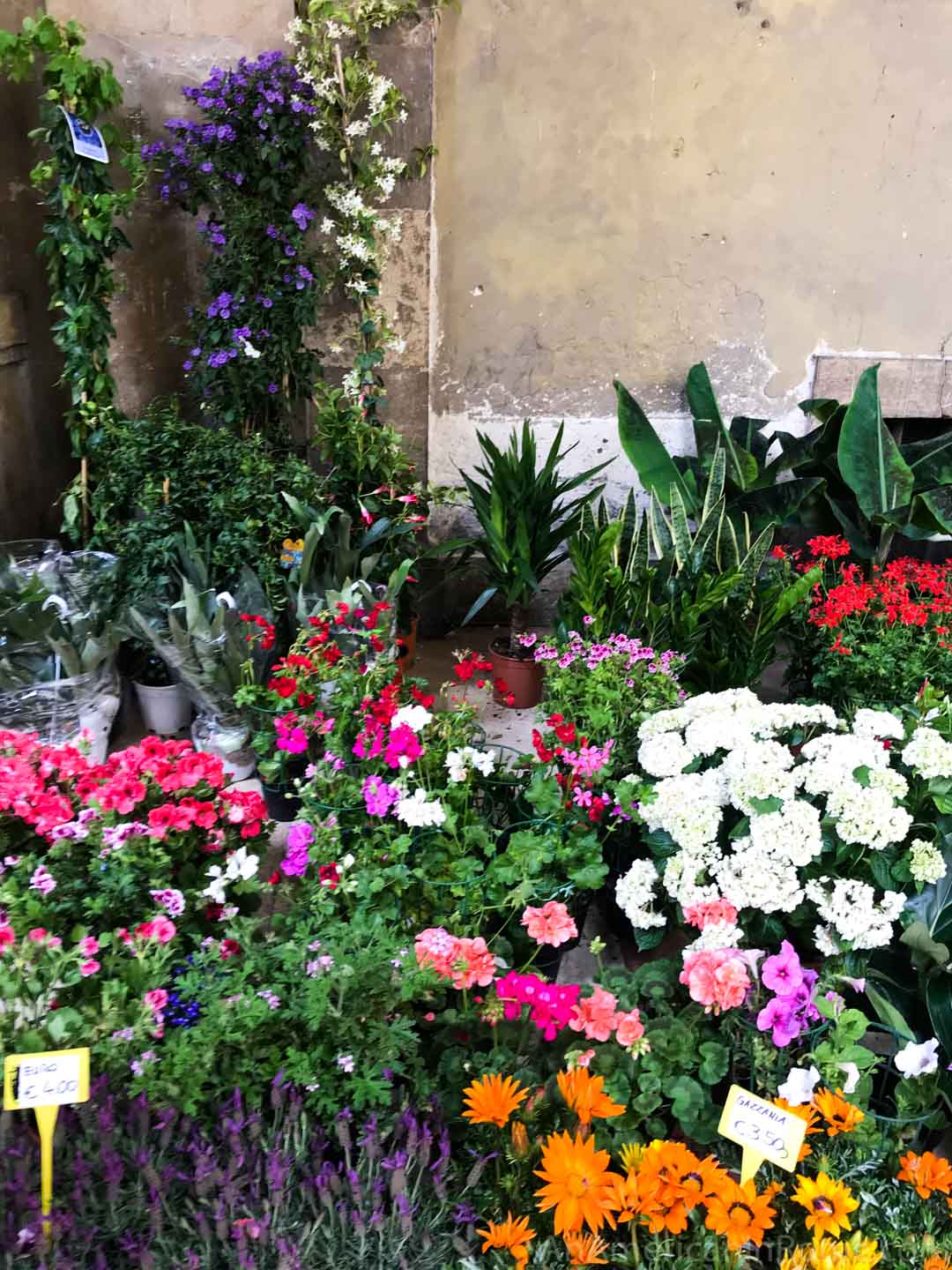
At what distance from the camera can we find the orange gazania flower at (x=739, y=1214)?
54.6 inches

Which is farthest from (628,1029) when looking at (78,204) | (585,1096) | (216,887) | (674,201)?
(674,201)

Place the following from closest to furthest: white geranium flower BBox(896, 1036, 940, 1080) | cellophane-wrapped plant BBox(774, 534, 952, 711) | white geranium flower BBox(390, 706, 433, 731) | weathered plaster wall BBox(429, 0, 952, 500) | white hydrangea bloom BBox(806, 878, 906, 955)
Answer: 1. white geranium flower BBox(896, 1036, 940, 1080)
2. white hydrangea bloom BBox(806, 878, 906, 955)
3. white geranium flower BBox(390, 706, 433, 731)
4. cellophane-wrapped plant BBox(774, 534, 952, 711)
5. weathered plaster wall BBox(429, 0, 952, 500)

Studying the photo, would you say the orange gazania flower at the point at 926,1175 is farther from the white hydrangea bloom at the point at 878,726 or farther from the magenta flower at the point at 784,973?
the white hydrangea bloom at the point at 878,726

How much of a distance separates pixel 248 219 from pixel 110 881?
2.60 meters

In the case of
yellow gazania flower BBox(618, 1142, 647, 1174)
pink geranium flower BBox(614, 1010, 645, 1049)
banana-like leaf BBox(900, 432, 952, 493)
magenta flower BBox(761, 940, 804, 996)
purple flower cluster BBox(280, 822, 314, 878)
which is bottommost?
yellow gazania flower BBox(618, 1142, 647, 1174)

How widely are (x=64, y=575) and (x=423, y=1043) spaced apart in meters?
2.06

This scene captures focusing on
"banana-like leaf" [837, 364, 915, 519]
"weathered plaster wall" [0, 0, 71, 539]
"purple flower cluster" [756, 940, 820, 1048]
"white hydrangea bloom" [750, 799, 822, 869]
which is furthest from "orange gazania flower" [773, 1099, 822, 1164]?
"weathered plaster wall" [0, 0, 71, 539]

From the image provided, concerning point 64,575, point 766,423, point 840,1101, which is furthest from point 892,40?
point 840,1101

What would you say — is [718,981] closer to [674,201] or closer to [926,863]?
[926,863]

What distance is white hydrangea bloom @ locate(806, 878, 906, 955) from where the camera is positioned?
1.86 m

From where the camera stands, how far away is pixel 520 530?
378 cm

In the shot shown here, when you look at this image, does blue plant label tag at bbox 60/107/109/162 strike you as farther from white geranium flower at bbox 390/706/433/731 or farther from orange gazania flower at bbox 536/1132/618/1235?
orange gazania flower at bbox 536/1132/618/1235

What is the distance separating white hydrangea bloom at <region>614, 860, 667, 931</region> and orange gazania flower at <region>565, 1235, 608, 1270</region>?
2.47ft

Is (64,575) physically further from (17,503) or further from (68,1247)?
(68,1247)
